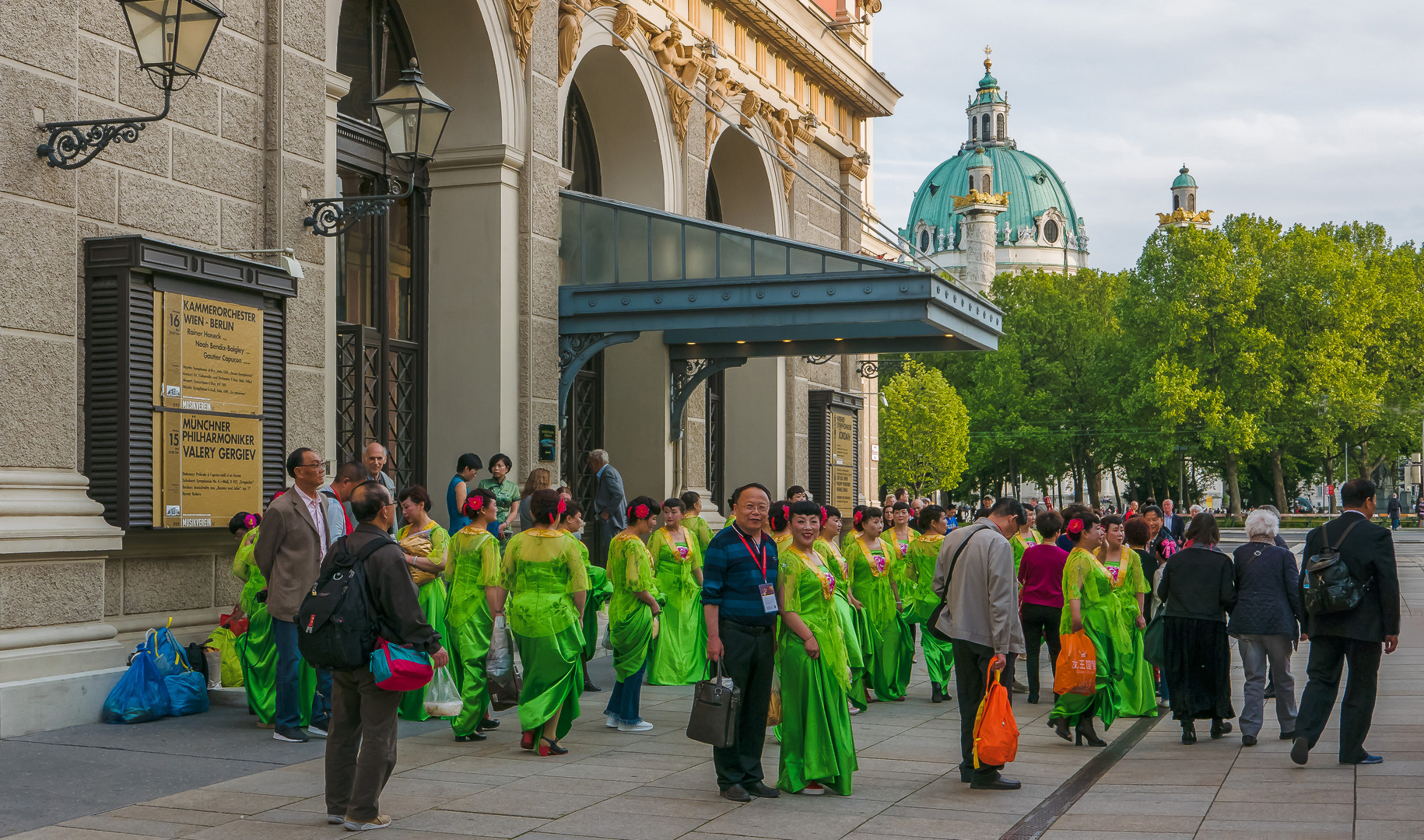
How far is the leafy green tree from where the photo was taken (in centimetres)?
6188

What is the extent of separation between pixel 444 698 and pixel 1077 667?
13.3ft

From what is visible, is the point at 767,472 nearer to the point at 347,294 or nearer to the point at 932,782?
the point at 347,294

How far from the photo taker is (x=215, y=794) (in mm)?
7113

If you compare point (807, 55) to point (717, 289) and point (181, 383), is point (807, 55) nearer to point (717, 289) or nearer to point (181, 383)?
point (717, 289)

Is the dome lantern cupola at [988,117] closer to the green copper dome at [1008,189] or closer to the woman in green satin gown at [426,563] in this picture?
the green copper dome at [1008,189]

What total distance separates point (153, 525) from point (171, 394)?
0.92m

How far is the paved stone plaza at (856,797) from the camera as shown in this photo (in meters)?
6.51

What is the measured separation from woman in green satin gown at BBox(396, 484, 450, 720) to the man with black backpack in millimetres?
2439

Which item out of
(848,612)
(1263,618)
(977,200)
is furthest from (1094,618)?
(977,200)

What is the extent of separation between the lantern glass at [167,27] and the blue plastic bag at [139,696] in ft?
12.6

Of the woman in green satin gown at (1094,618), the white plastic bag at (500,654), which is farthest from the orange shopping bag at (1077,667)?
the white plastic bag at (500,654)

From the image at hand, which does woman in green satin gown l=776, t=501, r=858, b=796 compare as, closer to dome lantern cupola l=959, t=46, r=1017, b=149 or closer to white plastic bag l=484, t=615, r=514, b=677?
white plastic bag l=484, t=615, r=514, b=677

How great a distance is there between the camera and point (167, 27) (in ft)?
28.8

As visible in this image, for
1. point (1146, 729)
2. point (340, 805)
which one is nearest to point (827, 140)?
point (1146, 729)
